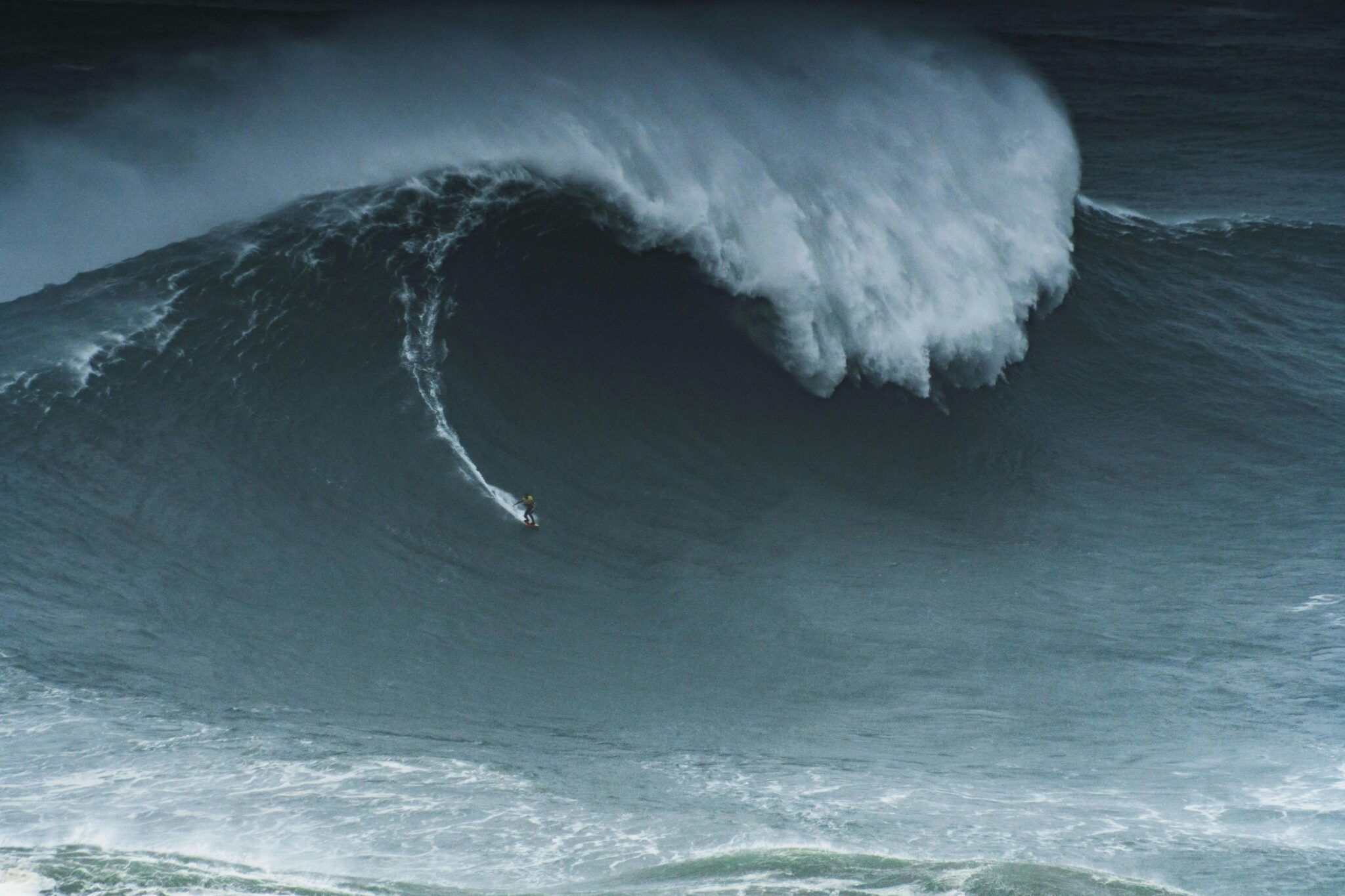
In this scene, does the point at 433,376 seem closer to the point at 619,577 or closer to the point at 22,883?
the point at 619,577

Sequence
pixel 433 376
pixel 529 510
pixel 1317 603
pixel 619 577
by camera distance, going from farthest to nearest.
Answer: pixel 433 376, pixel 529 510, pixel 619 577, pixel 1317 603

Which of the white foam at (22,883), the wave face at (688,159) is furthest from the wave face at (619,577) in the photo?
the wave face at (688,159)

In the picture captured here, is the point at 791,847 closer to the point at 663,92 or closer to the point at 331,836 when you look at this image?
the point at 331,836

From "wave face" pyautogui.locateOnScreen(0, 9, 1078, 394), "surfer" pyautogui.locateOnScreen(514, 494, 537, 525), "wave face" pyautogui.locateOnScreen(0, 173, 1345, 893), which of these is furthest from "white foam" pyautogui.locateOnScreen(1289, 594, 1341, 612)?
"surfer" pyautogui.locateOnScreen(514, 494, 537, 525)

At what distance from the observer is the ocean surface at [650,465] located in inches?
445

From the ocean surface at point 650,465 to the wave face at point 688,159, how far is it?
0.08 metres

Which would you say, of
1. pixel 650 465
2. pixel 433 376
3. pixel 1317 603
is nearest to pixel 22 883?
pixel 433 376

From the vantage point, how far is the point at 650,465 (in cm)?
1742

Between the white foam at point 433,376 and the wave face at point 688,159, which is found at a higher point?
the wave face at point 688,159

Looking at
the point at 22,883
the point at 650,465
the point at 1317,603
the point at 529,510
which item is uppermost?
the point at 650,465

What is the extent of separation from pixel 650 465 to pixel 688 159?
5592 mm

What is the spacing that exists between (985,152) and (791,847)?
14760mm

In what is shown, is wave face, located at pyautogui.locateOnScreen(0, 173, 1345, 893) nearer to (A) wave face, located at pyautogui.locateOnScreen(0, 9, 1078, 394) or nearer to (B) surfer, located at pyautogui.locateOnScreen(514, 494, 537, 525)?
(B) surfer, located at pyautogui.locateOnScreen(514, 494, 537, 525)

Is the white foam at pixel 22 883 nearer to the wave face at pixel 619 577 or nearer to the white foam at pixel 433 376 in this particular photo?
the wave face at pixel 619 577
